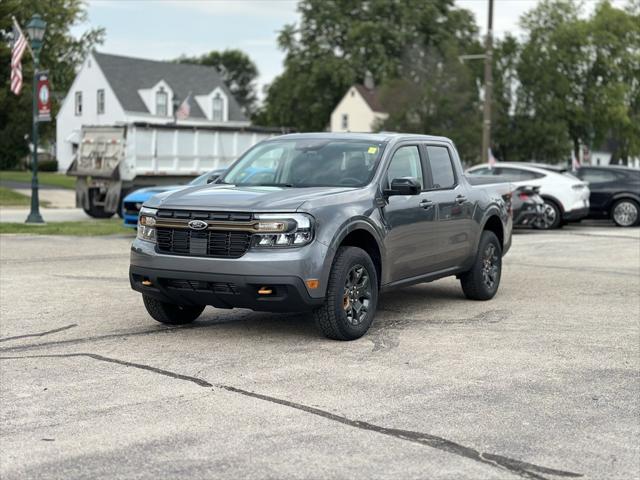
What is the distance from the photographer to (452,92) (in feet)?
178

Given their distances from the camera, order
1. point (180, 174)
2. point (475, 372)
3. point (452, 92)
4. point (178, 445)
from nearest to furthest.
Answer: point (178, 445)
point (475, 372)
point (180, 174)
point (452, 92)

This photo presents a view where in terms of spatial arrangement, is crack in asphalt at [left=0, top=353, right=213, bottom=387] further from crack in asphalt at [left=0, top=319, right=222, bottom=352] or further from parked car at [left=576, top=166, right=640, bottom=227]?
parked car at [left=576, top=166, right=640, bottom=227]

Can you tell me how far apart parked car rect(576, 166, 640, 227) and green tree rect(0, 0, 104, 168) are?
2216cm

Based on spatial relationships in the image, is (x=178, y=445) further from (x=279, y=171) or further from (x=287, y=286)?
(x=279, y=171)

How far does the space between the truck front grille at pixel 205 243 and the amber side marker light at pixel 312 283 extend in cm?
56

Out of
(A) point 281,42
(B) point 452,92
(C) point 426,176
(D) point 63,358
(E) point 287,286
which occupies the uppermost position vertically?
(A) point 281,42

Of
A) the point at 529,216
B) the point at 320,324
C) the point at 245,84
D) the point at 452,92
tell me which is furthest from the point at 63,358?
the point at 245,84

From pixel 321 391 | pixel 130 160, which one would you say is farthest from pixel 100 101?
pixel 321 391

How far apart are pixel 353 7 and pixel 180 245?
217ft

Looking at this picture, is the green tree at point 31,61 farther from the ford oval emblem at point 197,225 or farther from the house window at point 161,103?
the ford oval emblem at point 197,225

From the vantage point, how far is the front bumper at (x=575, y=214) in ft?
76.3

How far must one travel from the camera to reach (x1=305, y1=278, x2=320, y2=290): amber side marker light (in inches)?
299

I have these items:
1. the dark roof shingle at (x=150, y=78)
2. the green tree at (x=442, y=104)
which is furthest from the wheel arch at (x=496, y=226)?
the dark roof shingle at (x=150, y=78)

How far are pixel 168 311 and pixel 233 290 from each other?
4.17 feet
